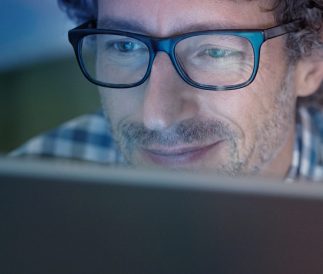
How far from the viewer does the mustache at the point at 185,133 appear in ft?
2.74

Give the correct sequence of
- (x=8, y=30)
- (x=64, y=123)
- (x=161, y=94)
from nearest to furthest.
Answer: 1. (x=161, y=94)
2. (x=8, y=30)
3. (x=64, y=123)

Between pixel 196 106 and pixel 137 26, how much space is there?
149mm

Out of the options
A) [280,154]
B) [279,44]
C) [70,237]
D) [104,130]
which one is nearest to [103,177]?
[70,237]

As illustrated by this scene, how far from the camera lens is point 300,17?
85cm

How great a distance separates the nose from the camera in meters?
0.80

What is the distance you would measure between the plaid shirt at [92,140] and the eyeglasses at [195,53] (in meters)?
0.38

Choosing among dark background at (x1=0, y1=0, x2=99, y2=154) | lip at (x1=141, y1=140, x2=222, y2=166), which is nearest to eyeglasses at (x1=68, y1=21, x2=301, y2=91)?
lip at (x1=141, y1=140, x2=222, y2=166)

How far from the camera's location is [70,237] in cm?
35

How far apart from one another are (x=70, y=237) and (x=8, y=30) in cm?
98

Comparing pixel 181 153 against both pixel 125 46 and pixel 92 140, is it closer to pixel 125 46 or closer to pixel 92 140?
pixel 125 46

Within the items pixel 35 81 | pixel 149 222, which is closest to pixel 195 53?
pixel 149 222

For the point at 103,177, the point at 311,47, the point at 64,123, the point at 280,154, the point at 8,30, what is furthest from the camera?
the point at 64,123

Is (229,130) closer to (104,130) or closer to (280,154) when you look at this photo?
(280,154)

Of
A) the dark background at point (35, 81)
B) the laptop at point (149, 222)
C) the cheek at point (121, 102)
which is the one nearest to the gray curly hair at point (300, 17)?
the cheek at point (121, 102)
